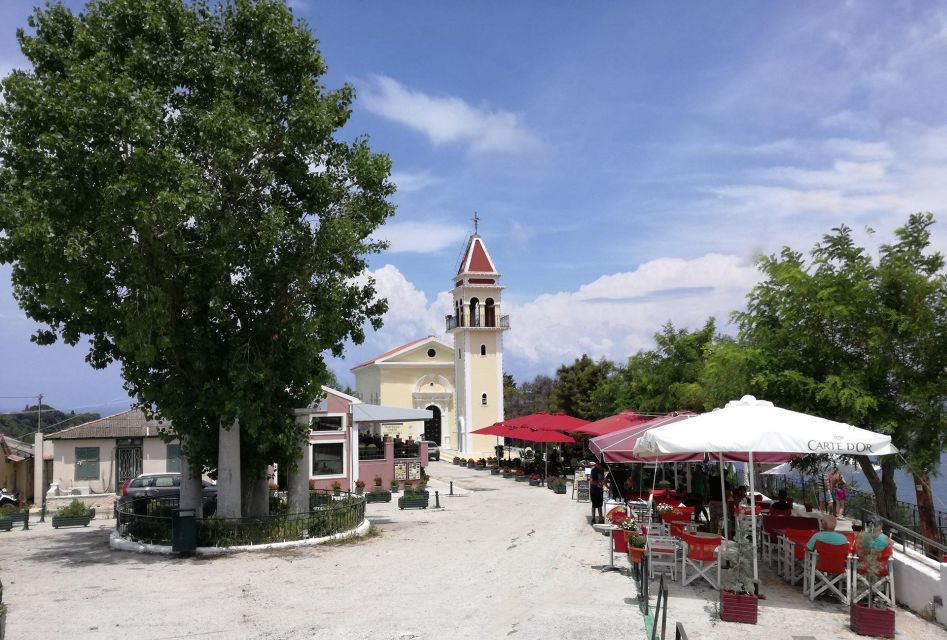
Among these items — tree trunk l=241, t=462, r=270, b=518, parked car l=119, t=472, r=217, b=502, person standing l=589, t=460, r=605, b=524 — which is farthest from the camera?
parked car l=119, t=472, r=217, b=502

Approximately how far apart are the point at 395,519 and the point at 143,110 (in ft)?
42.5

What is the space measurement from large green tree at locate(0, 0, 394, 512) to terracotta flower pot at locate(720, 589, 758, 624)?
32.6 ft

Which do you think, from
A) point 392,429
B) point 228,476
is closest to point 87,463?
point 228,476

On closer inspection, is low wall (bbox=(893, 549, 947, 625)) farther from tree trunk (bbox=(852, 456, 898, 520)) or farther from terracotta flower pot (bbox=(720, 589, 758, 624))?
tree trunk (bbox=(852, 456, 898, 520))

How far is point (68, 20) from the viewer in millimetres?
15984

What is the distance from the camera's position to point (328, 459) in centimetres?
3000

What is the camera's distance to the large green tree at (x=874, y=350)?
51.2 ft

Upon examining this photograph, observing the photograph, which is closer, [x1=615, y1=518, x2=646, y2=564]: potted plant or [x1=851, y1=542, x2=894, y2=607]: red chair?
[x1=851, y1=542, x2=894, y2=607]: red chair

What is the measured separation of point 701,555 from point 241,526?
32.9 ft

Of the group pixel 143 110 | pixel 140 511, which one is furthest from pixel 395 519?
pixel 143 110

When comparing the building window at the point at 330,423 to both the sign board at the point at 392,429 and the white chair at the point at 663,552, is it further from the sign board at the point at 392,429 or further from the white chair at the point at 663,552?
the sign board at the point at 392,429

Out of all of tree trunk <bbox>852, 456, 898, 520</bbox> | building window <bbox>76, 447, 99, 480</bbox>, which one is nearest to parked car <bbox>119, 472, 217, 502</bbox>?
building window <bbox>76, 447, 99, 480</bbox>

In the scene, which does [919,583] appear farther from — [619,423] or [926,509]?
[619,423]

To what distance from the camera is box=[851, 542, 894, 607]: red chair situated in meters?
10.2
